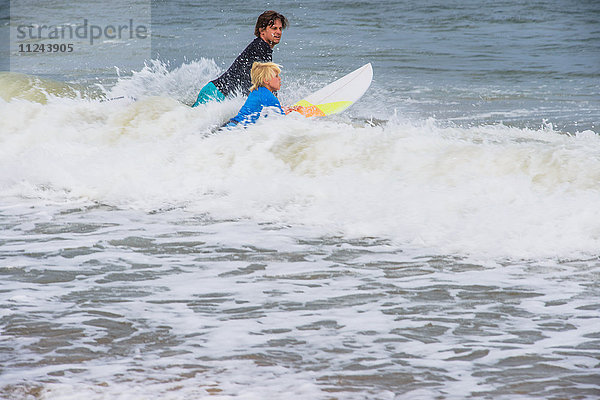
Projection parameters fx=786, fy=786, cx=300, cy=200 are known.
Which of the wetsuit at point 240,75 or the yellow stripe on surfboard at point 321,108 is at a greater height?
the wetsuit at point 240,75

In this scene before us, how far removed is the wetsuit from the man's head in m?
0.08

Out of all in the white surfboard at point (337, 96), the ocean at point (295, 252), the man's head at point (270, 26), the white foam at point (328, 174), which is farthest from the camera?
the white surfboard at point (337, 96)

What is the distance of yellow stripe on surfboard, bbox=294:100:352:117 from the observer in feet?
33.3

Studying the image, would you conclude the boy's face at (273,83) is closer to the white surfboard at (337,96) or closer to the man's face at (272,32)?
the man's face at (272,32)

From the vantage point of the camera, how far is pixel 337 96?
11281 millimetres

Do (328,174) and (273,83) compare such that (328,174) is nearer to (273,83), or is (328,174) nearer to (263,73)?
(273,83)

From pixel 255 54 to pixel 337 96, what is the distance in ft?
7.99

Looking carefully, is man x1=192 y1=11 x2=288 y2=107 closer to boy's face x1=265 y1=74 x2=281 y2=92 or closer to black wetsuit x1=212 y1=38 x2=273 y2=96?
black wetsuit x1=212 y1=38 x2=273 y2=96

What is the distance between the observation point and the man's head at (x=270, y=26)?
29.8 feet

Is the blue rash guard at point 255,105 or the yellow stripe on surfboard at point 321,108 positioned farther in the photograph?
the yellow stripe on surfboard at point 321,108

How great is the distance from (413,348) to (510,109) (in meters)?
9.82

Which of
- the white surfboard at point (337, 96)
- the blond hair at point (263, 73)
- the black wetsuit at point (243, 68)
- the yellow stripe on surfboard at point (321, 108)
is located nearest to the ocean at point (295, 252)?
the black wetsuit at point (243, 68)

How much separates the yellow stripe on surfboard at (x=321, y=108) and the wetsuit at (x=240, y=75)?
0.95m

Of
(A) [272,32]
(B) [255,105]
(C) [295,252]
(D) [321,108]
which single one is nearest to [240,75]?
(A) [272,32]
